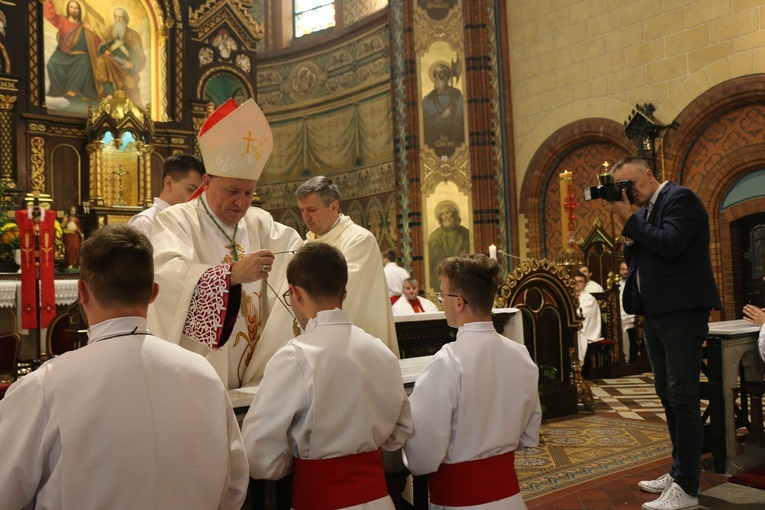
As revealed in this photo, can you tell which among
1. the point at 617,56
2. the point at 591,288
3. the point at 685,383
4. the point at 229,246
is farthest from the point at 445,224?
the point at 229,246

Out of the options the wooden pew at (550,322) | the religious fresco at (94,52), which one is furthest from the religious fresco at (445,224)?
the wooden pew at (550,322)

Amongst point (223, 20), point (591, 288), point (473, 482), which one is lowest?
point (473, 482)

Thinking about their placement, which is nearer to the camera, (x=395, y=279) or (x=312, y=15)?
(x=395, y=279)

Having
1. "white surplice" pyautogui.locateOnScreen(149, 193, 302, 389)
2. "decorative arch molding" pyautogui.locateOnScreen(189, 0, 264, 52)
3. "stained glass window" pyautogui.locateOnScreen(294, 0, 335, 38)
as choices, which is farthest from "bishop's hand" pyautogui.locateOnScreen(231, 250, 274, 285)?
"stained glass window" pyautogui.locateOnScreen(294, 0, 335, 38)

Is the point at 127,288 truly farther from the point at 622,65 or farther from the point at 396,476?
the point at 622,65

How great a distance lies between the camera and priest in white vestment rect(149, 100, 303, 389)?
2.52 meters

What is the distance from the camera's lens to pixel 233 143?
112 inches

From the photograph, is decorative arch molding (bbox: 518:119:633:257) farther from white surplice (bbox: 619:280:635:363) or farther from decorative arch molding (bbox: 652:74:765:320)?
white surplice (bbox: 619:280:635:363)

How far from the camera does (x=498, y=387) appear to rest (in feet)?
7.64

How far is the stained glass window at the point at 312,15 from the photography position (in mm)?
16719

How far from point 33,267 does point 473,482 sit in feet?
16.7

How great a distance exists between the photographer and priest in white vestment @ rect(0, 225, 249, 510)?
8.24 feet

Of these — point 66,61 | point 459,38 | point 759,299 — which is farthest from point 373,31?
point 759,299

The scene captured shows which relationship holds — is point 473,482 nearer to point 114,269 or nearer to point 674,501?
point 114,269
